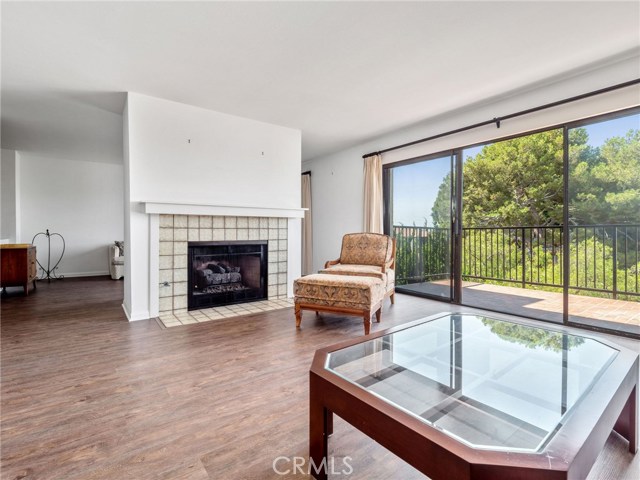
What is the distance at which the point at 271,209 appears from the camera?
409 centimetres

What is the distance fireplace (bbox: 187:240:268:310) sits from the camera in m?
3.71

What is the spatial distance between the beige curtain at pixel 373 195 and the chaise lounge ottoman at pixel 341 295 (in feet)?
5.82

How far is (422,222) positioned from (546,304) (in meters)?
1.82

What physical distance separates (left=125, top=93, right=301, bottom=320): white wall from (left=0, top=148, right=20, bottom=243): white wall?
12.3 ft

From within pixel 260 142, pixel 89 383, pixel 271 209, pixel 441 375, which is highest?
pixel 260 142

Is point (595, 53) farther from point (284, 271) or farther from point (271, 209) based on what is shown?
point (284, 271)

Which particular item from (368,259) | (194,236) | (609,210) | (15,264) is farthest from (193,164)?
(609,210)

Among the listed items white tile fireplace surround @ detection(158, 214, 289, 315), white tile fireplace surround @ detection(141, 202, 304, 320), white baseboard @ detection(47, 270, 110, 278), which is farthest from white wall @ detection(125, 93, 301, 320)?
white baseboard @ detection(47, 270, 110, 278)

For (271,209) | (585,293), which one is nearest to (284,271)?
(271,209)

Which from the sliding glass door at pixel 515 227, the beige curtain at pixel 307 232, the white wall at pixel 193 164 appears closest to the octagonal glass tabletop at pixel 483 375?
the sliding glass door at pixel 515 227

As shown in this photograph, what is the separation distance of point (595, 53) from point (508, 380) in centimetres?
283

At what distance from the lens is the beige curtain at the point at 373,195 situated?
4.78m

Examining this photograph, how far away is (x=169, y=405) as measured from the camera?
165 centimetres

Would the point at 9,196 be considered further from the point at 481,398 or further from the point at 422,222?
the point at 481,398
